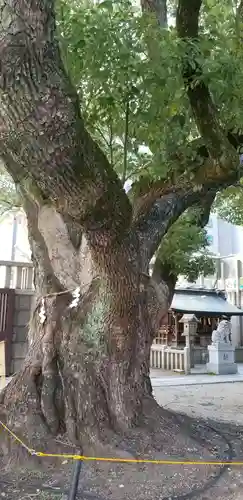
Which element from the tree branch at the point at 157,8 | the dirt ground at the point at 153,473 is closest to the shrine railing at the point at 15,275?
the dirt ground at the point at 153,473

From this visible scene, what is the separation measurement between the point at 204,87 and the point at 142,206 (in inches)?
58.2

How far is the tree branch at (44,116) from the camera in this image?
106 inches

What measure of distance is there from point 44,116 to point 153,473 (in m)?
3.46

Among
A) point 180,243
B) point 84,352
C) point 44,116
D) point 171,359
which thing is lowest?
point 171,359

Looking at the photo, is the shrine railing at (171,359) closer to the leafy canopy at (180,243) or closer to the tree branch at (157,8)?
the leafy canopy at (180,243)

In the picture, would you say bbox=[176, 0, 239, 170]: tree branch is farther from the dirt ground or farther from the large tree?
the dirt ground

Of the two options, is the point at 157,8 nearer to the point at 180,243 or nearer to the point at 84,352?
the point at 180,243

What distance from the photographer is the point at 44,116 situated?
2.95 meters

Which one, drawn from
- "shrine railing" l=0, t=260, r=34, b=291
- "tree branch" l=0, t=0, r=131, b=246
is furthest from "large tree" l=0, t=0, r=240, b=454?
"shrine railing" l=0, t=260, r=34, b=291

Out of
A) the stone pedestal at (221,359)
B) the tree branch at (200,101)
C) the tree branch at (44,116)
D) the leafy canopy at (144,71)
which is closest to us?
the tree branch at (44,116)

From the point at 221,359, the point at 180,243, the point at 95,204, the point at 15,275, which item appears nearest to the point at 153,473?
the point at 95,204

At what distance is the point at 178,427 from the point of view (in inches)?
207

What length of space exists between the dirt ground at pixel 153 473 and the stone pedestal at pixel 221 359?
26.1 ft

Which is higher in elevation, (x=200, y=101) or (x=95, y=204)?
(x=200, y=101)
